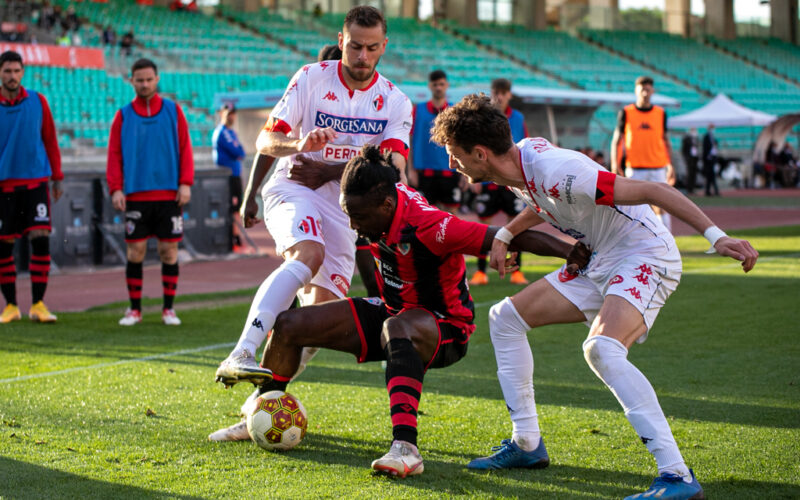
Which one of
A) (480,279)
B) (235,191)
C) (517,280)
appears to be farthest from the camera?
(235,191)

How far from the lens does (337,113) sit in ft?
18.2

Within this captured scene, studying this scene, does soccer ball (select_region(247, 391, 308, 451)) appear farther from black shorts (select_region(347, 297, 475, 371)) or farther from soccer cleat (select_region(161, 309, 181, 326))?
soccer cleat (select_region(161, 309, 181, 326))

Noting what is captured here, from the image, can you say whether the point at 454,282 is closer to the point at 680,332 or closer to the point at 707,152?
the point at 680,332

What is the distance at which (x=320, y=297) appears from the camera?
5.44 metres

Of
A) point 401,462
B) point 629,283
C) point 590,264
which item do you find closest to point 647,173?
point 590,264

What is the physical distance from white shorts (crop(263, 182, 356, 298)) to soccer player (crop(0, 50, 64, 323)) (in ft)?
13.1

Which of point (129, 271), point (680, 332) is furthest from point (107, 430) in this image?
point (680, 332)

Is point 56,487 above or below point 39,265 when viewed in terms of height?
below

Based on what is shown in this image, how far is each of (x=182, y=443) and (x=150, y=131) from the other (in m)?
4.71

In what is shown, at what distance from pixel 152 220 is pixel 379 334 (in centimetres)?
483

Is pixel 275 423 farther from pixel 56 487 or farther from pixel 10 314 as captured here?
pixel 10 314

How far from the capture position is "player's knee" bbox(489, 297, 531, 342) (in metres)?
4.29

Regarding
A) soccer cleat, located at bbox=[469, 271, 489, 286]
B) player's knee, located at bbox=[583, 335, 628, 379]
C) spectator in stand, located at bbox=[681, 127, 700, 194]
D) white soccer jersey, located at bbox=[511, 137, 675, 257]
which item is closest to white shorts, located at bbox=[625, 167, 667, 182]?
soccer cleat, located at bbox=[469, 271, 489, 286]

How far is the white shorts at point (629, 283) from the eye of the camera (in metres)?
3.94
